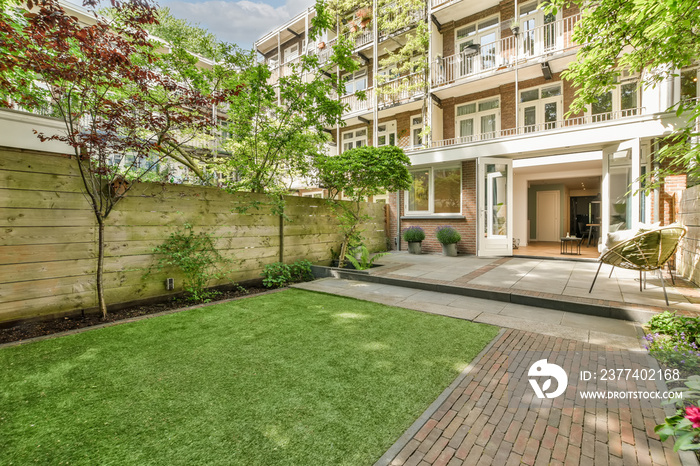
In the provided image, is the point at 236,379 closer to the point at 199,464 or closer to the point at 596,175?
the point at 199,464

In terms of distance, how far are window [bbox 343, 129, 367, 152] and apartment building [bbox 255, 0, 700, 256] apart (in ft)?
1.52

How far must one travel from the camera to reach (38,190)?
3227 mm

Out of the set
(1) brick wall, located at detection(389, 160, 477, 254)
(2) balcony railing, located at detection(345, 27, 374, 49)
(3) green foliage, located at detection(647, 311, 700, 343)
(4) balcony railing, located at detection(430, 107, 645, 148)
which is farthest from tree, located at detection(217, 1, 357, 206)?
(2) balcony railing, located at detection(345, 27, 374, 49)

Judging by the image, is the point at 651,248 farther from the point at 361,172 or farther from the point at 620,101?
the point at 620,101

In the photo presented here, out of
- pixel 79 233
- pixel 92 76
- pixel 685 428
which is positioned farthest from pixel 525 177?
pixel 79 233

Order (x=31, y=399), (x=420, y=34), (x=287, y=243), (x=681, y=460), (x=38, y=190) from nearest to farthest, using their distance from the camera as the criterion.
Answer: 1. (x=681, y=460)
2. (x=31, y=399)
3. (x=38, y=190)
4. (x=287, y=243)
5. (x=420, y=34)

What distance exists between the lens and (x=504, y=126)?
9906 mm

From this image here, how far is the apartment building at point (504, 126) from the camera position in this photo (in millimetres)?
6887

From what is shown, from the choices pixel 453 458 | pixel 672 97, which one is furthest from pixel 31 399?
pixel 672 97

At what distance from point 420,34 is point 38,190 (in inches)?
462

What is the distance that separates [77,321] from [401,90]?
11438 mm

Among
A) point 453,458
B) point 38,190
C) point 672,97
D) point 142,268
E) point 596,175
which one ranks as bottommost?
point 453,458

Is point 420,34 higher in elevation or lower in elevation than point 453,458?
higher

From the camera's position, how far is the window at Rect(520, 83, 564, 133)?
9102mm
